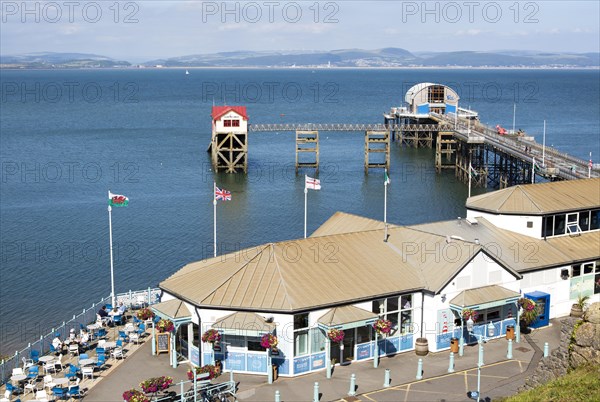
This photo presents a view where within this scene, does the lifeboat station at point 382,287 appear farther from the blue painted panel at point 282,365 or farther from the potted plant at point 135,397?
the potted plant at point 135,397

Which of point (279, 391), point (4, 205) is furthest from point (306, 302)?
point (4, 205)

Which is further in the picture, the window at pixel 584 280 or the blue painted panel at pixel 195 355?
the window at pixel 584 280

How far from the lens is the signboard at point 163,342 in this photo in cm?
3475

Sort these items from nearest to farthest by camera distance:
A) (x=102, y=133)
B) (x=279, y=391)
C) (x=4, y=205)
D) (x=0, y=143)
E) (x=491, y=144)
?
(x=279, y=391)
(x=4, y=205)
(x=491, y=144)
(x=0, y=143)
(x=102, y=133)

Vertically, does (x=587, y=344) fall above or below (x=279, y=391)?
above

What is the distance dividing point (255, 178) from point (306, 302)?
58.7m

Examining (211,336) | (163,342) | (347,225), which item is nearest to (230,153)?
(347,225)

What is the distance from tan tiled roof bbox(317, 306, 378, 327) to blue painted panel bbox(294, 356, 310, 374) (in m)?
1.64

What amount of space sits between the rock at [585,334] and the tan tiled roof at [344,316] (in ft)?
31.6

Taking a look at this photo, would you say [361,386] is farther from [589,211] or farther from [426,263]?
[589,211]

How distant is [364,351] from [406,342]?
2219 mm

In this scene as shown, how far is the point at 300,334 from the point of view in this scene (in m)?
32.5

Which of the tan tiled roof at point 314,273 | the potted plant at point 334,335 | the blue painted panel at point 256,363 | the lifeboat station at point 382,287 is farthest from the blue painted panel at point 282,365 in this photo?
the tan tiled roof at point 314,273

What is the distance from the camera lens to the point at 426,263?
120ft
